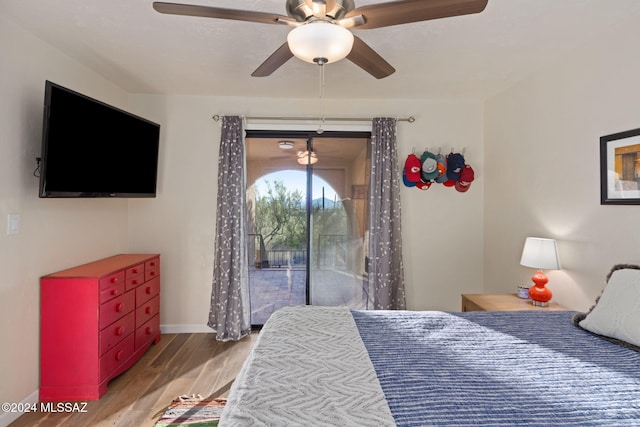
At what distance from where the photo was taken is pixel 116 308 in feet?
8.20

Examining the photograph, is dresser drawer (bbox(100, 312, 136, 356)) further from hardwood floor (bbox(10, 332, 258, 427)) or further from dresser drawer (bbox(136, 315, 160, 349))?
hardwood floor (bbox(10, 332, 258, 427))

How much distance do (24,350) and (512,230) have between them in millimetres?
3919

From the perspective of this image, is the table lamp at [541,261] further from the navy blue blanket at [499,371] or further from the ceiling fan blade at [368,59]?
the ceiling fan blade at [368,59]

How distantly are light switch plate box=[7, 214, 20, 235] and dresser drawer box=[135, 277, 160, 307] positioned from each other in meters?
0.96

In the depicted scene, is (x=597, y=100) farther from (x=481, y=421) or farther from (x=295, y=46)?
(x=481, y=421)

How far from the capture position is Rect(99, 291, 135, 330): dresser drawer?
2346 millimetres

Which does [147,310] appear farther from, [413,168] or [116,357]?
[413,168]

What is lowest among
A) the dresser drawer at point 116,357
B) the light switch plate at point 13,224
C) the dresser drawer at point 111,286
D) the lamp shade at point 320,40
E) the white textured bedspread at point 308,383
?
the dresser drawer at point 116,357

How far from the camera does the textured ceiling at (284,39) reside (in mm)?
1944

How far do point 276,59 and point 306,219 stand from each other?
80.1 inches

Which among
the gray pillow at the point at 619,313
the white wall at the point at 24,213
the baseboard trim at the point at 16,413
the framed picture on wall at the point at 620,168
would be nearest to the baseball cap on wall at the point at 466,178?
the framed picture on wall at the point at 620,168

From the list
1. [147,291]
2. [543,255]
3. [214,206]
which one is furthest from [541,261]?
[147,291]

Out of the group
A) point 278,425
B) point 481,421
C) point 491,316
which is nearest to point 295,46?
point 278,425

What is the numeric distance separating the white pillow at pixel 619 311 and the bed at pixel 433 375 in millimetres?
39
